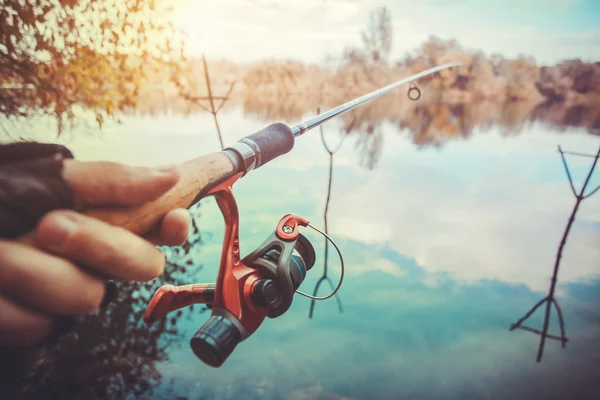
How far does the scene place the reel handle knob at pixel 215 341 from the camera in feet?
3.51

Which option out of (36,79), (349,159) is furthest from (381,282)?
(349,159)

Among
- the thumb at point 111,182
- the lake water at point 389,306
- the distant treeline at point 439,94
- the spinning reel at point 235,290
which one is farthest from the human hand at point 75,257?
the distant treeline at point 439,94

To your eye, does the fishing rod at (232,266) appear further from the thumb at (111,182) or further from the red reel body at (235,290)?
the thumb at (111,182)

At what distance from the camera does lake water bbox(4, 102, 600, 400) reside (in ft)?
17.5

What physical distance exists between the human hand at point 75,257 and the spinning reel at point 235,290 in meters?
0.34

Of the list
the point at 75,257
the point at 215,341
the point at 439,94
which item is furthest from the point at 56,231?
the point at 439,94

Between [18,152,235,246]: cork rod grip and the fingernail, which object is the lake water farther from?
the fingernail

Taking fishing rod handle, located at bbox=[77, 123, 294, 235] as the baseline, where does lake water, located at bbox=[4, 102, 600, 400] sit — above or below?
below

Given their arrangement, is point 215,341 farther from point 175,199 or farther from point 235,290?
point 175,199

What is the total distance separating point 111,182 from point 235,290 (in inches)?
24.2

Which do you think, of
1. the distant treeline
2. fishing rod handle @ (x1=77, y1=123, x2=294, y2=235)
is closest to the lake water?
fishing rod handle @ (x1=77, y1=123, x2=294, y2=235)

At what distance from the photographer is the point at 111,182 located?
675mm

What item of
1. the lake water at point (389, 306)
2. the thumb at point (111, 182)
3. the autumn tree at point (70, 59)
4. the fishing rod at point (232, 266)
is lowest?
the lake water at point (389, 306)

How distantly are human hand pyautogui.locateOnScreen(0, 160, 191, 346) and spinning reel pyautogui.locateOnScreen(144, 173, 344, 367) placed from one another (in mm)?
337
